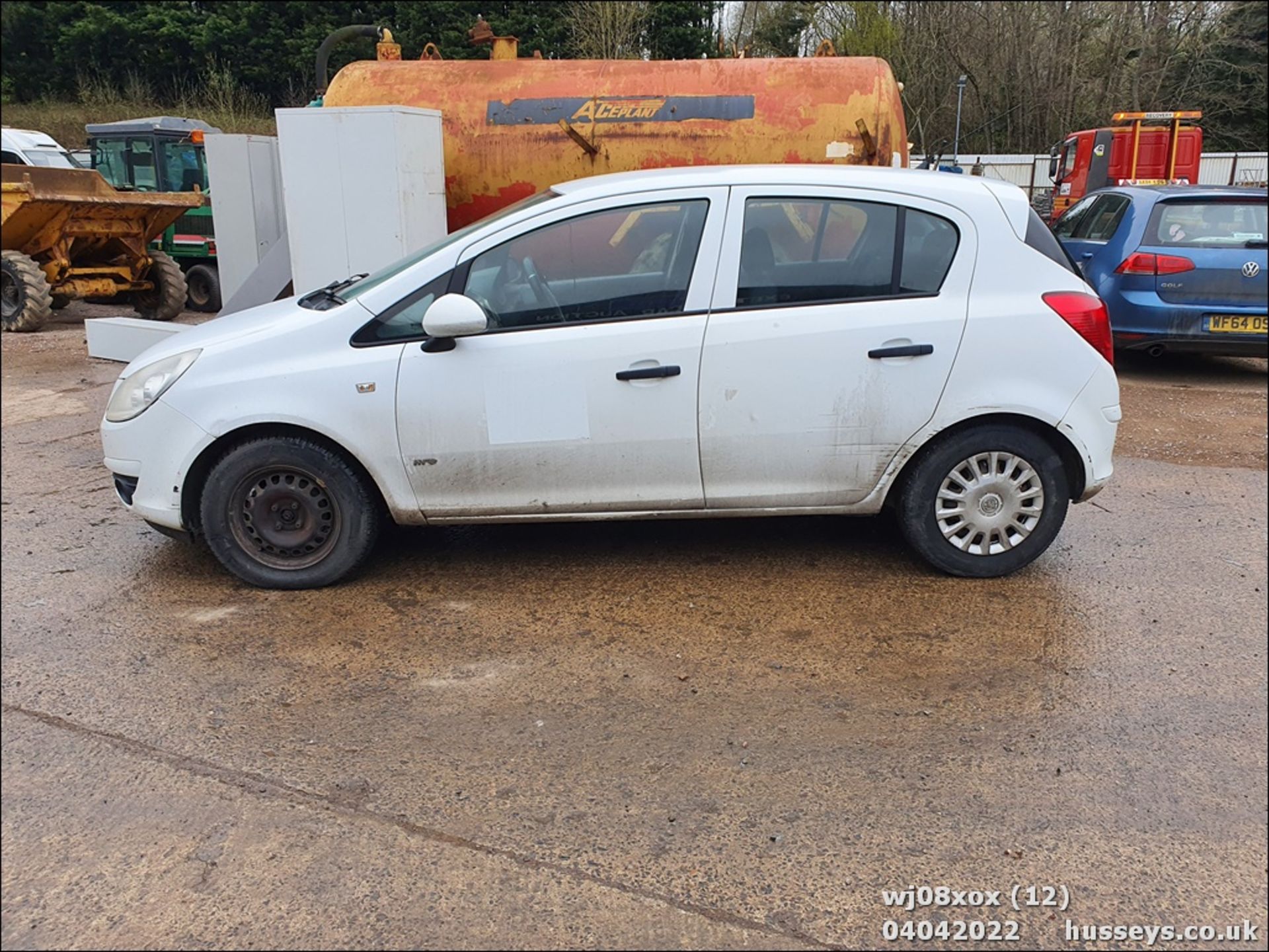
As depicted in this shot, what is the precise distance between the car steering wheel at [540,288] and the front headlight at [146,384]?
1.37 m

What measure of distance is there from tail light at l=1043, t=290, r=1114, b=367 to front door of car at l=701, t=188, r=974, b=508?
371mm

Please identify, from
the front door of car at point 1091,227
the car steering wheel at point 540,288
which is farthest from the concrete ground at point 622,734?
the front door of car at point 1091,227

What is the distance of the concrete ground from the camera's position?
2564 millimetres

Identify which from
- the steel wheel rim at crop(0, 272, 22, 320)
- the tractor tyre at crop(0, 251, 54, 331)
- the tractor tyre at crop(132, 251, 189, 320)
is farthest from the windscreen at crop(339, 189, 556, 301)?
the tractor tyre at crop(132, 251, 189, 320)

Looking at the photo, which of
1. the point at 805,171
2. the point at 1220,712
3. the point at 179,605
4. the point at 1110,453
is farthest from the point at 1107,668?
the point at 179,605

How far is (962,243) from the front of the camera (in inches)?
172

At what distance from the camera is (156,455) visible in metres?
4.25

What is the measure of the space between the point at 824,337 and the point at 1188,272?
17.5ft

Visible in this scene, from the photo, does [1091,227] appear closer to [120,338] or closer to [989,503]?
[989,503]

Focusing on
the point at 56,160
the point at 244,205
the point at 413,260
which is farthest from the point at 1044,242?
the point at 56,160

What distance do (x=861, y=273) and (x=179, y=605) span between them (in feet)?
10.1

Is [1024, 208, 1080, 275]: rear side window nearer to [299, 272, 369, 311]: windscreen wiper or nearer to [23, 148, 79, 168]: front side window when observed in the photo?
[299, 272, 369, 311]: windscreen wiper

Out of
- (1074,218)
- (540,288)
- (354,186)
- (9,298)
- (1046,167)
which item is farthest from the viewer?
(1046,167)

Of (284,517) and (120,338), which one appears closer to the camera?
(284,517)
